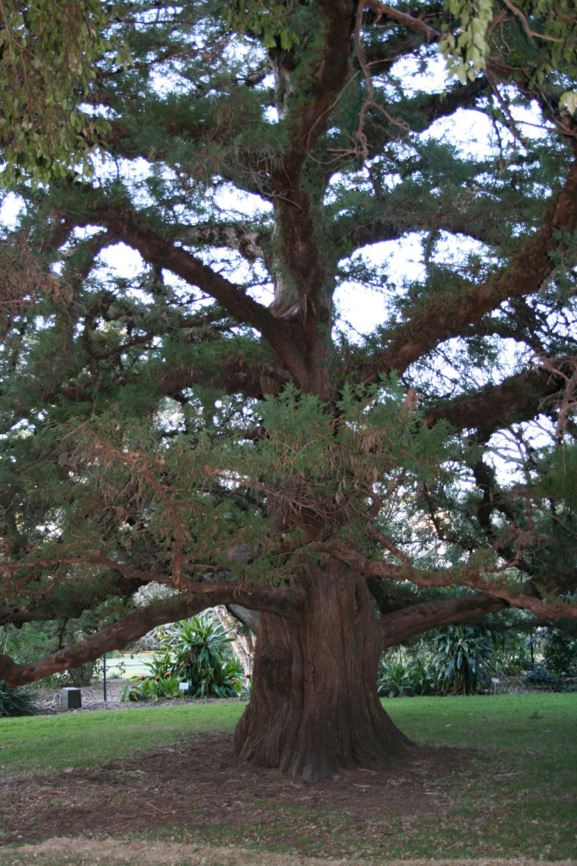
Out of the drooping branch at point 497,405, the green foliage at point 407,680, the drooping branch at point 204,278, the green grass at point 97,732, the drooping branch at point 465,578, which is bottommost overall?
the green grass at point 97,732

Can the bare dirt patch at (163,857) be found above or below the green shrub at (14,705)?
below

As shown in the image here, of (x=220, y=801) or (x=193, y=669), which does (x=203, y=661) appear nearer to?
(x=193, y=669)

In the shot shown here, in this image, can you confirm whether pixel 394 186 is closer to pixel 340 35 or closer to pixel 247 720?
pixel 340 35

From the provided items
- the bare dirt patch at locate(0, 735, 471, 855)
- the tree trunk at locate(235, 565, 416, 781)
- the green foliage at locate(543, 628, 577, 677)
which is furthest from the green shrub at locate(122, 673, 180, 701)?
the tree trunk at locate(235, 565, 416, 781)

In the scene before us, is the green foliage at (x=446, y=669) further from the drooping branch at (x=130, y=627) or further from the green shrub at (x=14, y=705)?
the drooping branch at (x=130, y=627)

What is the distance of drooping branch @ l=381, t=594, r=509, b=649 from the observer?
401 inches

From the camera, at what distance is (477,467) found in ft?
30.2

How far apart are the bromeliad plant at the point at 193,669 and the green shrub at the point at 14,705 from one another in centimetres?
206

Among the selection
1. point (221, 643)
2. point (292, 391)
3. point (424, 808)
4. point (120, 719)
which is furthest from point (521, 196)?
point (221, 643)

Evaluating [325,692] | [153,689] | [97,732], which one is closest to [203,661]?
[153,689]

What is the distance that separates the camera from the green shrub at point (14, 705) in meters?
17.6

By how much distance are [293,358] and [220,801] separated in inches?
165

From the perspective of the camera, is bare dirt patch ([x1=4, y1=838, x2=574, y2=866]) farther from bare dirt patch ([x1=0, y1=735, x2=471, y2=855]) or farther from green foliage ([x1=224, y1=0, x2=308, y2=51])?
green foliage ([x1=224, y1=0, x2=308, y2=51])

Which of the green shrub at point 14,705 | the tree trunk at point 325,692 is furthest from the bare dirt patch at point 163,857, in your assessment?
the green shrub at point 14,705
